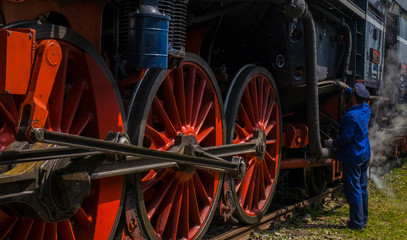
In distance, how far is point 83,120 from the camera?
9.52ft

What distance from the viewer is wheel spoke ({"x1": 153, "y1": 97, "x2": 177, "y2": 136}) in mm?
3498

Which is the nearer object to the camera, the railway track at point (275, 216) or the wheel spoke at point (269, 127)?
the railway track at point (275, 216)

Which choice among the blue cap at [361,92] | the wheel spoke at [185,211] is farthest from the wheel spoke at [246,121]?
the blue cap at [361,92]

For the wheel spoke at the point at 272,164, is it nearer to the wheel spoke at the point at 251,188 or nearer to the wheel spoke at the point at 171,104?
the wheel spoke at the point at 251,188

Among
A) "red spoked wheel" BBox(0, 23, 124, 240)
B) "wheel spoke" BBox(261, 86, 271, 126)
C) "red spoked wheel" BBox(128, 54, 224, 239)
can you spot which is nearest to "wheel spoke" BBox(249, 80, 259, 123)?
"wheel spoke" BBox(261, 86, 271, 126)

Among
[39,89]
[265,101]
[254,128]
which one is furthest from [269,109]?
[39,89]

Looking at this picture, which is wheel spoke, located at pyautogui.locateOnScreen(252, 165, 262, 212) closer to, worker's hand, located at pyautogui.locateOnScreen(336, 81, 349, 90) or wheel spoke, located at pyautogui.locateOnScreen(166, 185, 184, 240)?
wheel spoke, located at pyautogui.locateOnScreen(166, 185, 184, 240)

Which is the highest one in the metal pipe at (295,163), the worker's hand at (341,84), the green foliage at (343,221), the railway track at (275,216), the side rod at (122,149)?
the worker's hand at (341,84)

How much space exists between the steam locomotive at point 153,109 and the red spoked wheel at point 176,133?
0.01 metres

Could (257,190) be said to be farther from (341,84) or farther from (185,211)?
(341,84)

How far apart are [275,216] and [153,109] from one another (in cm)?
233

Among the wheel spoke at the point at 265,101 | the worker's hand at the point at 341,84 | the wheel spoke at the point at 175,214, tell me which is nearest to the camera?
the wheel spoke at the point at 175,214

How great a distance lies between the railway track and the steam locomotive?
0.43ft

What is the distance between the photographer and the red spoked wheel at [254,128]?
446 centimetres
